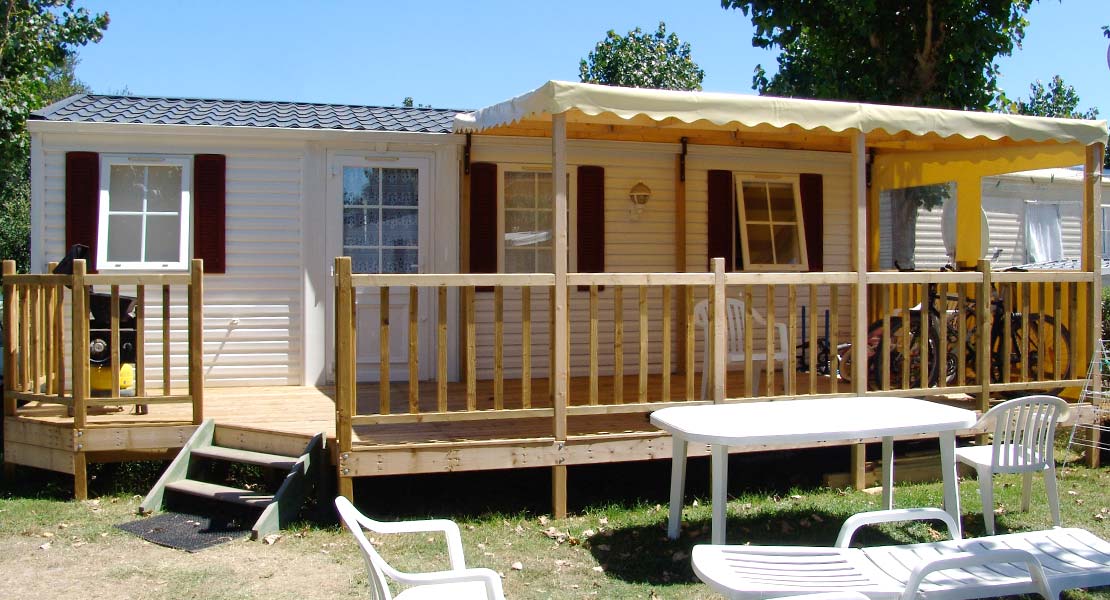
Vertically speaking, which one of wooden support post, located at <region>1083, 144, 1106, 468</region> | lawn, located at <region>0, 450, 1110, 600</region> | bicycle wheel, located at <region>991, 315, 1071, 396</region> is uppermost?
wooden support post, located at <region>1083, 144, 1106, 468</region>

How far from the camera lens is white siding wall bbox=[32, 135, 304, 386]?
8.06 m

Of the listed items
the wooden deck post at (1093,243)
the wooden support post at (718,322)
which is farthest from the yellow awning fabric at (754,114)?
the wooden support post at (718,322)

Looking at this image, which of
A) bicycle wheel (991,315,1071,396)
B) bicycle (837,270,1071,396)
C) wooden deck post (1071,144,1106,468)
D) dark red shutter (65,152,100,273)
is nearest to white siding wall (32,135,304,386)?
dark red shutter (65,152,100,273)

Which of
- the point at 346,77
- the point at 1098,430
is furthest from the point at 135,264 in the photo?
the point at 346,77

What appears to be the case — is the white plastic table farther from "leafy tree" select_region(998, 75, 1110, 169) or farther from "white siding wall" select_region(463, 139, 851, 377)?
"leafy tree" select_region(998, 75, 1110, 169)

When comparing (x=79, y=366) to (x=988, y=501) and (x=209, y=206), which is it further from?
(x=988, y=501)

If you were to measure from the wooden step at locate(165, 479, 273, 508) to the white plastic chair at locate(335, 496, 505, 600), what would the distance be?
87.6 inches

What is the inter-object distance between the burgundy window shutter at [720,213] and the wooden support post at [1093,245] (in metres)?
3.07

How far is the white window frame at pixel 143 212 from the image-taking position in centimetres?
781

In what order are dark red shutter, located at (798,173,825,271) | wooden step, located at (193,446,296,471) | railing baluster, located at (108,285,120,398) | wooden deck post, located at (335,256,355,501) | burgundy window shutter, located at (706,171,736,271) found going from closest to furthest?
wooden deck post, located at (335,256,355,501), wooden step, located at (193,446,296,471), railing baluster, located at (108,285,120,398), burgundy window shutter, located at (706,171,736,271), dark red shutter, located at (798,173,825,271)

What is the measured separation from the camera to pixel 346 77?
94.0 feet

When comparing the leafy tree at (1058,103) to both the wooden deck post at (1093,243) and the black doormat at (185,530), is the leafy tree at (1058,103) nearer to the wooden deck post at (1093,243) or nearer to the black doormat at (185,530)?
the wooden deck post at (1093,243)

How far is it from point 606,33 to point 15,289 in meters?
20.5

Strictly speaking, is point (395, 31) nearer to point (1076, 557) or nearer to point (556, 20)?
point (556, 20)
